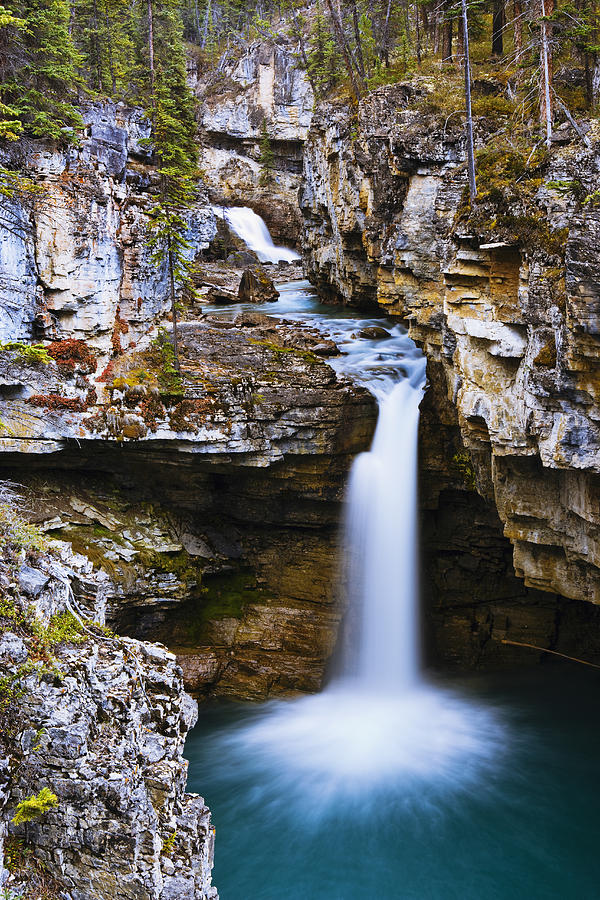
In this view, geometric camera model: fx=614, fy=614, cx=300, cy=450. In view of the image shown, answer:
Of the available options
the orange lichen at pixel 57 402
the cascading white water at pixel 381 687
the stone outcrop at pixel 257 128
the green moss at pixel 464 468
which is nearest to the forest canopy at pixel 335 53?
the stone outcrop at pixel 257 128

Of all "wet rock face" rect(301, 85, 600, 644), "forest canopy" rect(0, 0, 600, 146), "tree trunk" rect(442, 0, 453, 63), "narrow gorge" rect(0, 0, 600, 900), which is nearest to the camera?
"wet rock face" rect(301, 85, 600, 644)

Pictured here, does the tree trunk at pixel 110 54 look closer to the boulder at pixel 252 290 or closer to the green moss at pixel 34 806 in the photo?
the boulder at pixel 252 290

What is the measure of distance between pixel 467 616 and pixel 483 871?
288 inches

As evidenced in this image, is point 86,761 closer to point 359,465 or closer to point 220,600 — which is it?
point 359,465

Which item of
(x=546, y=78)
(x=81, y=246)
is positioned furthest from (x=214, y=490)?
(x=546, y=78)

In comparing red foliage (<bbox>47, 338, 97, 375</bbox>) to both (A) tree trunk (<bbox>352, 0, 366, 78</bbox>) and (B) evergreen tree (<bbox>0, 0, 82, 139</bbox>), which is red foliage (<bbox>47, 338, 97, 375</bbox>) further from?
(A) tree trunk (<bbox>352, 0, 366, 78</bbox>)

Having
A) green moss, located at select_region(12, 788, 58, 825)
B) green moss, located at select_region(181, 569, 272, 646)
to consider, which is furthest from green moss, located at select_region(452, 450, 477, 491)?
green moss, located at select_region(12, 788, 58, 825)

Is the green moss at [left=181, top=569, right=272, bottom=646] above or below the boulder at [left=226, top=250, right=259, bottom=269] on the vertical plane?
below

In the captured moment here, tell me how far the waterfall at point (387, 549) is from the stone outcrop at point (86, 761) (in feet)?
33.0

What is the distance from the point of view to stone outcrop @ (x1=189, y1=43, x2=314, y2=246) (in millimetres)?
36938

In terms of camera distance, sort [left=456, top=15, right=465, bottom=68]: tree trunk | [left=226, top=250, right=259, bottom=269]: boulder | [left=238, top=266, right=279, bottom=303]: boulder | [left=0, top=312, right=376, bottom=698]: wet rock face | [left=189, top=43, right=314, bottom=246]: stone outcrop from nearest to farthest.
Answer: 1. [left=0, top=312, right=376, bottom=698]: wet rock face
2. [left=456, top=15, right=465, bottom=68]: tree trunk
3. [left=238, top=266, right=279, bottom=303]: boulder
4. [left=226, top=250, right=259, bottom=269]: boulder
5. [left=189, top=43, right=314, bottom=246]: stone outcrop

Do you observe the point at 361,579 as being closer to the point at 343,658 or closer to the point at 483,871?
the point at 343,658

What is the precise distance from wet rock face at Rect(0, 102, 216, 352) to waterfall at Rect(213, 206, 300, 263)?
14.7 metres

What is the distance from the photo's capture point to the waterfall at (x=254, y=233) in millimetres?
31547
